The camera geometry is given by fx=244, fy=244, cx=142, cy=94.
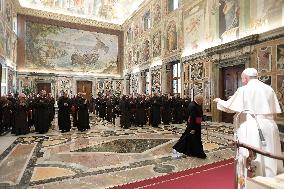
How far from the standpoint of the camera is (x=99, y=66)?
26.7 meters

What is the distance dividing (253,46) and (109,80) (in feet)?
60.0

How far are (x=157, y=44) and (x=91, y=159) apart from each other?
50.1ft

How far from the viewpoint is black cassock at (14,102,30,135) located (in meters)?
9.86

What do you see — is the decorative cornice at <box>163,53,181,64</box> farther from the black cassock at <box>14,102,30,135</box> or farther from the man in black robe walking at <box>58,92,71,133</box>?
the black cassock at <box>14,102,30,135</box>

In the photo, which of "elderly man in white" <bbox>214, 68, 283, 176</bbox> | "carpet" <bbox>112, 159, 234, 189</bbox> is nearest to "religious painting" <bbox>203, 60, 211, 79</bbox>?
"carpet" <bbox>112, 159, 234, 189</bbox>

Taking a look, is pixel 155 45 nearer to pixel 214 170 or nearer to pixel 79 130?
pixel 79 130

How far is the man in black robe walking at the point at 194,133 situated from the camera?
20.1 ft

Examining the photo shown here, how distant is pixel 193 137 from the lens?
6.26 m

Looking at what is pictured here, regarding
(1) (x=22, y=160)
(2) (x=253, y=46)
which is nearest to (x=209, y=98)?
(2) (x=253, y=46)

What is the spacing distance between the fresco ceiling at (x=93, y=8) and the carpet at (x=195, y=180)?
68.0 ft

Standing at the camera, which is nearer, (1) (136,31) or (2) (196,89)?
(2) (196,89)

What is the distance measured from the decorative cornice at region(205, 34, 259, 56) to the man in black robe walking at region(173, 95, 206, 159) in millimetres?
6512

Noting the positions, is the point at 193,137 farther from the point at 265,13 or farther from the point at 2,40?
the point at 2,40

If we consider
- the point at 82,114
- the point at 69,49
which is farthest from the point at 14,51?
the point at 82,114
